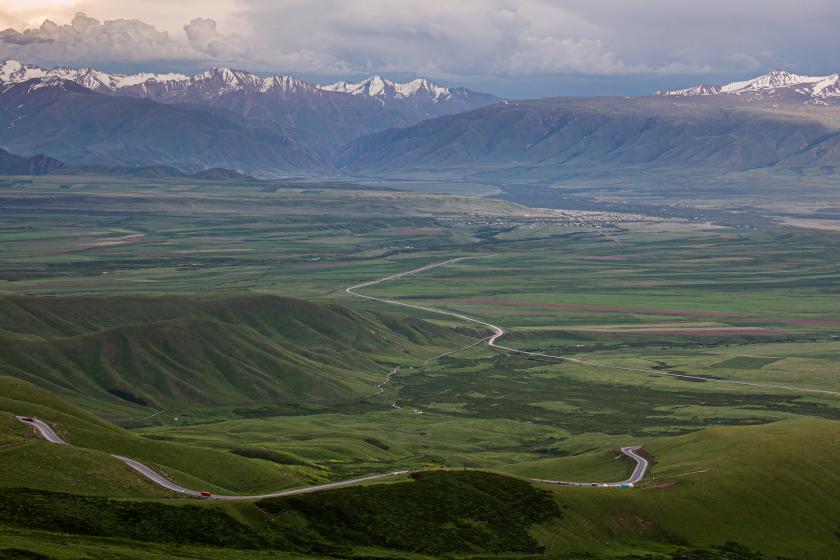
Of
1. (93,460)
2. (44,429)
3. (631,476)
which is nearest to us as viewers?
(93,460)

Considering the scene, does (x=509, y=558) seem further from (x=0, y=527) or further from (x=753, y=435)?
(x=753, y=435)

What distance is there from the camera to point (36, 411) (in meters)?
124

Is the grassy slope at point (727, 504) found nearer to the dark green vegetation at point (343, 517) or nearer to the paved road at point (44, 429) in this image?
the dark green vegetation at point (343, 517)

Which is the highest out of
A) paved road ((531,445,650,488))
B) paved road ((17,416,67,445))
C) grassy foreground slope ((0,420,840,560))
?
paved road ((17,416,67,445))

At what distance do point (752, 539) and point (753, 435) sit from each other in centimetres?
2855

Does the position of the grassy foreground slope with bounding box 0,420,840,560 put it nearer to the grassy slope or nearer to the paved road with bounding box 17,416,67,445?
the grassy slope

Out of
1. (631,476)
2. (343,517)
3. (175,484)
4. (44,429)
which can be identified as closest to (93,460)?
(175,484)

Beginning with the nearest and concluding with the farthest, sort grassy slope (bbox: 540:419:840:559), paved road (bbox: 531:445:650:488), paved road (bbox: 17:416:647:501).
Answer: paved road (bbox: 17:416:647:501) < grassy slope (bbox: 540:419:840:559) < paved road (bbox: 531:445:650:488)

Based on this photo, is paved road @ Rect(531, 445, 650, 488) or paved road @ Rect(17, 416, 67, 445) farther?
paved road @ Rect(531, 445, 650, 488)

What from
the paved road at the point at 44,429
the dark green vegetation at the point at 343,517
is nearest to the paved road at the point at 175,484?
the paved road at the point at 44,429

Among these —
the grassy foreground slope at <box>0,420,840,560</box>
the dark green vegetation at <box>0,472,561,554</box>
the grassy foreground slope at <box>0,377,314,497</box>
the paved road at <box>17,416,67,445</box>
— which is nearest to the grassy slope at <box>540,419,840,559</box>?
the grassy foreground slope at <box>0,420,840,560</box>

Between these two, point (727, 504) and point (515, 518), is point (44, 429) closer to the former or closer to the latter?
point (515, 518)

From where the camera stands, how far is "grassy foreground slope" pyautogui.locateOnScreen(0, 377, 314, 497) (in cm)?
9894

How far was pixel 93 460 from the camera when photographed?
10338cm
